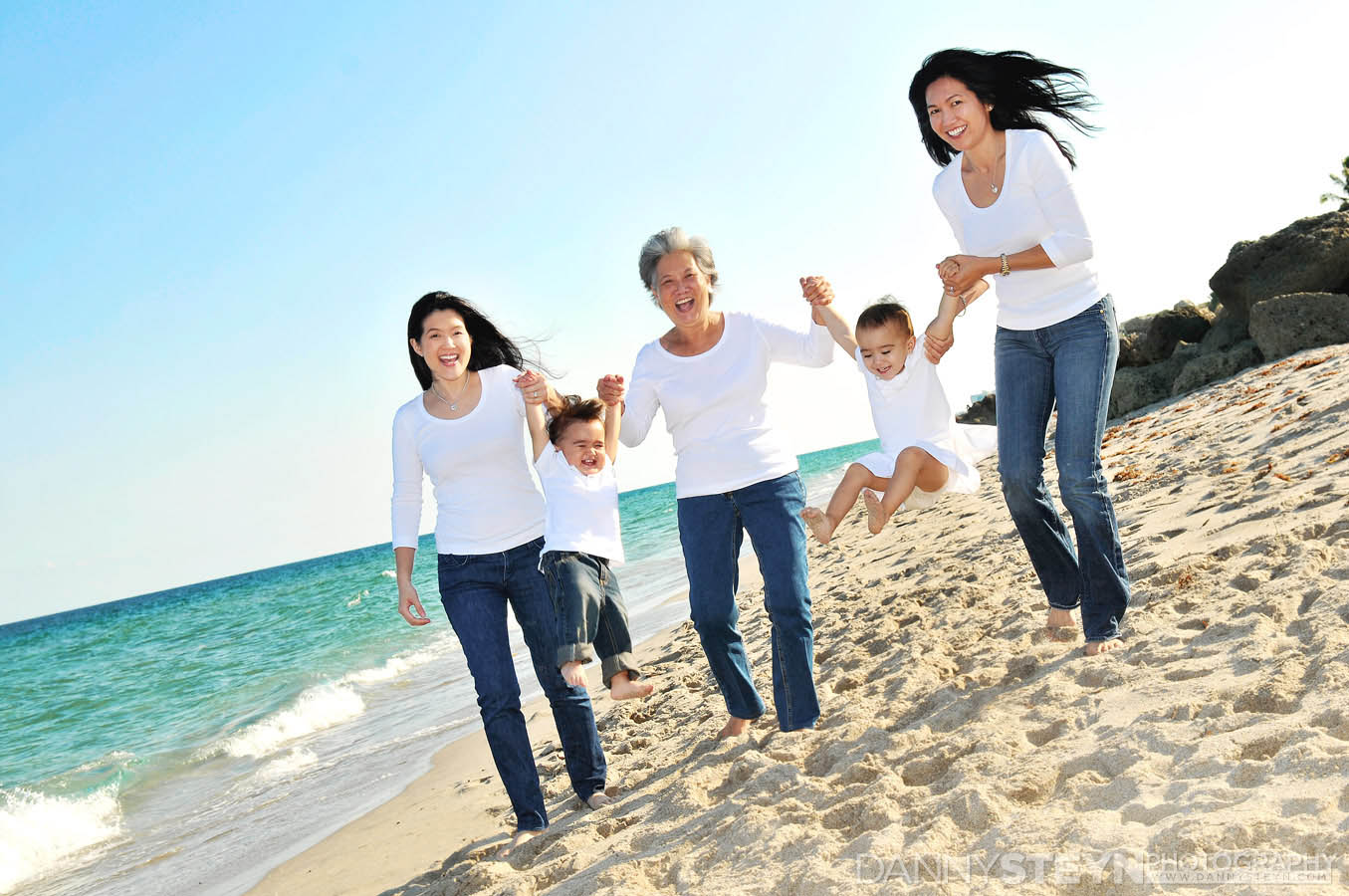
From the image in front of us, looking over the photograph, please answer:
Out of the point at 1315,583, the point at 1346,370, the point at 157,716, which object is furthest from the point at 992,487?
the point at 157,716

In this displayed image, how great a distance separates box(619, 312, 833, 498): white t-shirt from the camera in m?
3.72

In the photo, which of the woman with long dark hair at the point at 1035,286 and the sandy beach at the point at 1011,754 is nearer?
the sandy beach at the point at 1011,754

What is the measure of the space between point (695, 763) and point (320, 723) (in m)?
6.63

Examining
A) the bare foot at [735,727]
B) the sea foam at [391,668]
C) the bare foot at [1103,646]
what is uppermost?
the bare foot at [1103,646]

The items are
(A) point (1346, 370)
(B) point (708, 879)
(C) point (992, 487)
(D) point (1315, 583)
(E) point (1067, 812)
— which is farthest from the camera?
(C) point (992, 487)

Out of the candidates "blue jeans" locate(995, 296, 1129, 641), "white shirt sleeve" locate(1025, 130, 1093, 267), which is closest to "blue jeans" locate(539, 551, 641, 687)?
"blue jeans" locate(995, 296, 1129, 641)

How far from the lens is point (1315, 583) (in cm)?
325

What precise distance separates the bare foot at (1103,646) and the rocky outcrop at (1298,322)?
8.83 metres

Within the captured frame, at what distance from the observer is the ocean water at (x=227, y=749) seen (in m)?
5.82

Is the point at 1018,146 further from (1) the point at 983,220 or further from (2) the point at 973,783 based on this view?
(2) the point at 973,783

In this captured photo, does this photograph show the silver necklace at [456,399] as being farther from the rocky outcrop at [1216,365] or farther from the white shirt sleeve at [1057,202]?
the rocky outcrop at [1216,365]

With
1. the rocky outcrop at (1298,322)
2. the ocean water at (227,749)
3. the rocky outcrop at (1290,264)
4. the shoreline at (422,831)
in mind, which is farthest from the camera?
the rocky outcrop at (1290,264)

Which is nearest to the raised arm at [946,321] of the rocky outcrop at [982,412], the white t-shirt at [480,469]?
the white t-shirt at [480,469]

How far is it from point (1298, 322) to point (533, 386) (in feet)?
33.3
